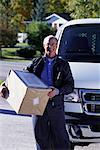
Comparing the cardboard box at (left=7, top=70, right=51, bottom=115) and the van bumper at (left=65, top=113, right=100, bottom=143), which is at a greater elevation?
the cardboard box at (left=7, top=70, right=51, bottom=115)

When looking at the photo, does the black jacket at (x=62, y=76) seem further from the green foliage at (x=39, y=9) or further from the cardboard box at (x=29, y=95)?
the green foliage at (x=39, y=9)

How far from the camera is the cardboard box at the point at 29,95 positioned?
4867 millimetres

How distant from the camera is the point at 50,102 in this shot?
5.13 m

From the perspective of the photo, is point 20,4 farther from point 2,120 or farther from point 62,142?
point 62,142

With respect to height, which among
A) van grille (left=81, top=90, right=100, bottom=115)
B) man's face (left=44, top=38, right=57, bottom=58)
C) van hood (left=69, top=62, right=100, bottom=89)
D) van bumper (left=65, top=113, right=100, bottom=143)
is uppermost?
man's face (left=44, top=38, right=57, bottom=58)

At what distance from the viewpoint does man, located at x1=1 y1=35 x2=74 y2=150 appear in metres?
5.15

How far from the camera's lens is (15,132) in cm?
784

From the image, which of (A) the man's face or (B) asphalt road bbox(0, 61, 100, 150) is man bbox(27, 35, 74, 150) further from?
(B) asphalt road bbox(0, 61, 100, 150)

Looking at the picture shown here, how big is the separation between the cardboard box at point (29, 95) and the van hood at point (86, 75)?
Result: 109cm

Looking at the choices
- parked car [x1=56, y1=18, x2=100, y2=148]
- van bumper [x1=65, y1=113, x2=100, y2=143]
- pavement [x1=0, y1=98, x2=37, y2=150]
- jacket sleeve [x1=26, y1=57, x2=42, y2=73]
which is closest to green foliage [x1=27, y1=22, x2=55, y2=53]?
pavement [x1=0, y1=98, x2=37, y2=150]

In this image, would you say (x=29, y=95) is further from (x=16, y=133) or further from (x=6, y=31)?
(x=6, y=31)

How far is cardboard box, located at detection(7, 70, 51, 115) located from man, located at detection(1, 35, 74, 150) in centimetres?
16

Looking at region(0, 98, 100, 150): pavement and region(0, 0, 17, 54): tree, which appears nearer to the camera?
region(0, 98, 100, 150): pavement

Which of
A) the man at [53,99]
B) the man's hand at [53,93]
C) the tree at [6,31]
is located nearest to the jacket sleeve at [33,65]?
the man at [53,99]
